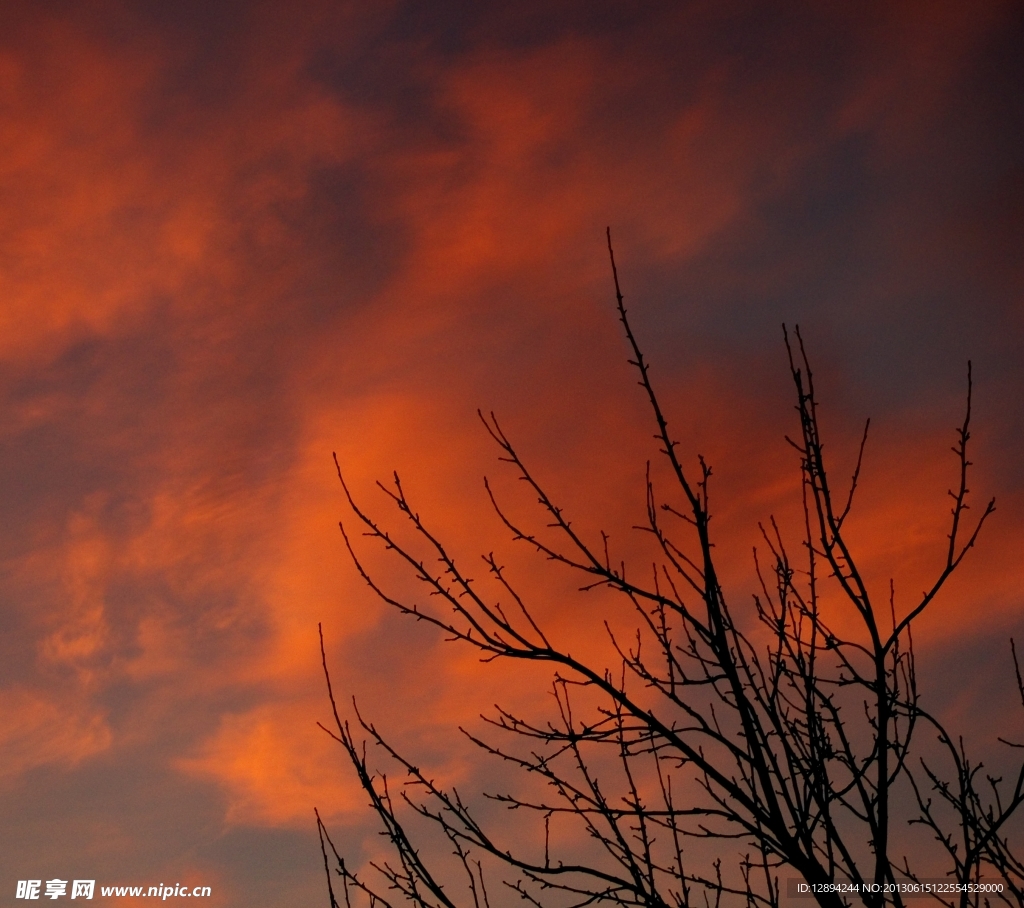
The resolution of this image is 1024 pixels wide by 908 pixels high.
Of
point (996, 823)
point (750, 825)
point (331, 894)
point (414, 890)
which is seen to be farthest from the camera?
point (331, 894)

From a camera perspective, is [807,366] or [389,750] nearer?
[807,366]

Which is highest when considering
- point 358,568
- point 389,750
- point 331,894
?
point 358,568

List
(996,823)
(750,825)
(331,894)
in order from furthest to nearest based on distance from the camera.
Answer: (331,894) < (996,823) < (750,825)

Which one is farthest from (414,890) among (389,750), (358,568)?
(358,568)

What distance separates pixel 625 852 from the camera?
4531 millimetres

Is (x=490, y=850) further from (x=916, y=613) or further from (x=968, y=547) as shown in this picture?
(x=968, y=547)

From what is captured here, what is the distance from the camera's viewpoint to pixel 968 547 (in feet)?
13.1

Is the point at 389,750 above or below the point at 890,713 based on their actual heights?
above

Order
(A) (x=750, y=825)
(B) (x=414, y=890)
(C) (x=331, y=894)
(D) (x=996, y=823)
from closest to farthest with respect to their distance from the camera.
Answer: (A) (x=750, y=825), (D) (x=996, y=823), (B) (x=414, y=890), (C) (x=331, y=894)

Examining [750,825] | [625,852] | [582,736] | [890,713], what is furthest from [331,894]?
[890,713]

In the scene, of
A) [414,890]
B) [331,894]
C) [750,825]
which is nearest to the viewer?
[750,825]

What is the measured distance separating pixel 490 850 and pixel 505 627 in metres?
0.93

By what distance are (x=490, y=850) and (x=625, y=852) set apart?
950 millimetres

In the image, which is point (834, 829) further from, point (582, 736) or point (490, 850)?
point (490, 850)
